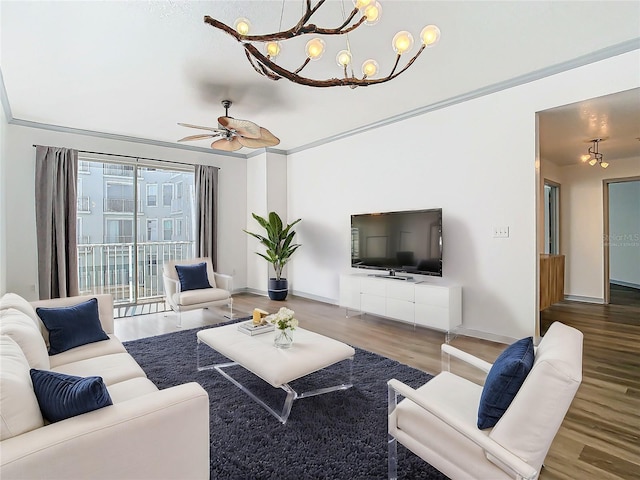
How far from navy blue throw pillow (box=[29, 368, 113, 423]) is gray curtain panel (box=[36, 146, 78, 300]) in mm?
4479

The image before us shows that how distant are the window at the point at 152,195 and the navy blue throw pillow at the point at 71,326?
3684mm

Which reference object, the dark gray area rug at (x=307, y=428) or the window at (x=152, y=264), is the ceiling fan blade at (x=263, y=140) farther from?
the window at (x=152, y=264)

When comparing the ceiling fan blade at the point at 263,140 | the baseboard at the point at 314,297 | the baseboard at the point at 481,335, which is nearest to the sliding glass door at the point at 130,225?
the baseboard at the point at 314,297

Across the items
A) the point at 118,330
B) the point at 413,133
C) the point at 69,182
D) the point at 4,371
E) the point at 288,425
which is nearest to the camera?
the point at 4,371

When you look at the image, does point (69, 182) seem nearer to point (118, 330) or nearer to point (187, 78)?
point (118, 330)

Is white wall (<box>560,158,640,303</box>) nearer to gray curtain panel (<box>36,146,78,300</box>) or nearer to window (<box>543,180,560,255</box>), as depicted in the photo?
window (<box>543,180,560,255</box>)

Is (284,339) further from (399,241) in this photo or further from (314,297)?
(314,297)

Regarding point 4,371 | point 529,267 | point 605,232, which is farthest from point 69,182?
point 605,232

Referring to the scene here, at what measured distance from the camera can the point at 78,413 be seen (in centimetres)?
122

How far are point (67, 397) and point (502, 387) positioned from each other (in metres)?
1.67

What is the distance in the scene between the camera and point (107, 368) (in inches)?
84.7

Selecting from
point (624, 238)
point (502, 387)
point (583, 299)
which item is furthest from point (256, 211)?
point (624, 238)

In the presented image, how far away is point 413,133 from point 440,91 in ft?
2.51

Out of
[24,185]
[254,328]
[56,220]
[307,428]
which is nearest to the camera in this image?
[307,428]
